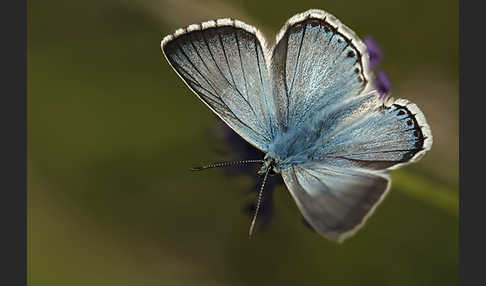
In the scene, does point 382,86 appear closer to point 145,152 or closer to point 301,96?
point 301,96

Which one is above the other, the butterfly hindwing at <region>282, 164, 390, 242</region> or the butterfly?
the butterfly

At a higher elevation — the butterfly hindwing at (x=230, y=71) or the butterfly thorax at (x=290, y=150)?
the butterfly hindwing at (x=230, y=71)

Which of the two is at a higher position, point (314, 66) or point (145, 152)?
point (314, 66)

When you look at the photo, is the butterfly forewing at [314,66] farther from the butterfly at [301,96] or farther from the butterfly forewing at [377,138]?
the butterfly forewing at [377,138]

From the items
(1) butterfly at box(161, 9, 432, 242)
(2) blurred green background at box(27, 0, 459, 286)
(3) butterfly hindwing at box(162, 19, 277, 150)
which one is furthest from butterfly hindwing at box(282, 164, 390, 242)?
(2) blurred green background at box(27, 0, 459, 286)

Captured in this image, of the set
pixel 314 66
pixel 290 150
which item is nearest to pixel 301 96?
pixel 314 66

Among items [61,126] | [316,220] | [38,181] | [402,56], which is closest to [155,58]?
[61,126]

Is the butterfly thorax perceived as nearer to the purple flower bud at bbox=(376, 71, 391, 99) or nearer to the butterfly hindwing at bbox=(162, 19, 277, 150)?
the butterfly hindwing at bbox=(162, 19, 277, 150)

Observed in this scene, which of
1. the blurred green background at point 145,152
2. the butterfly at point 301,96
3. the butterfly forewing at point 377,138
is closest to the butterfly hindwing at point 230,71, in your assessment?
the butterfly at point 301,96
